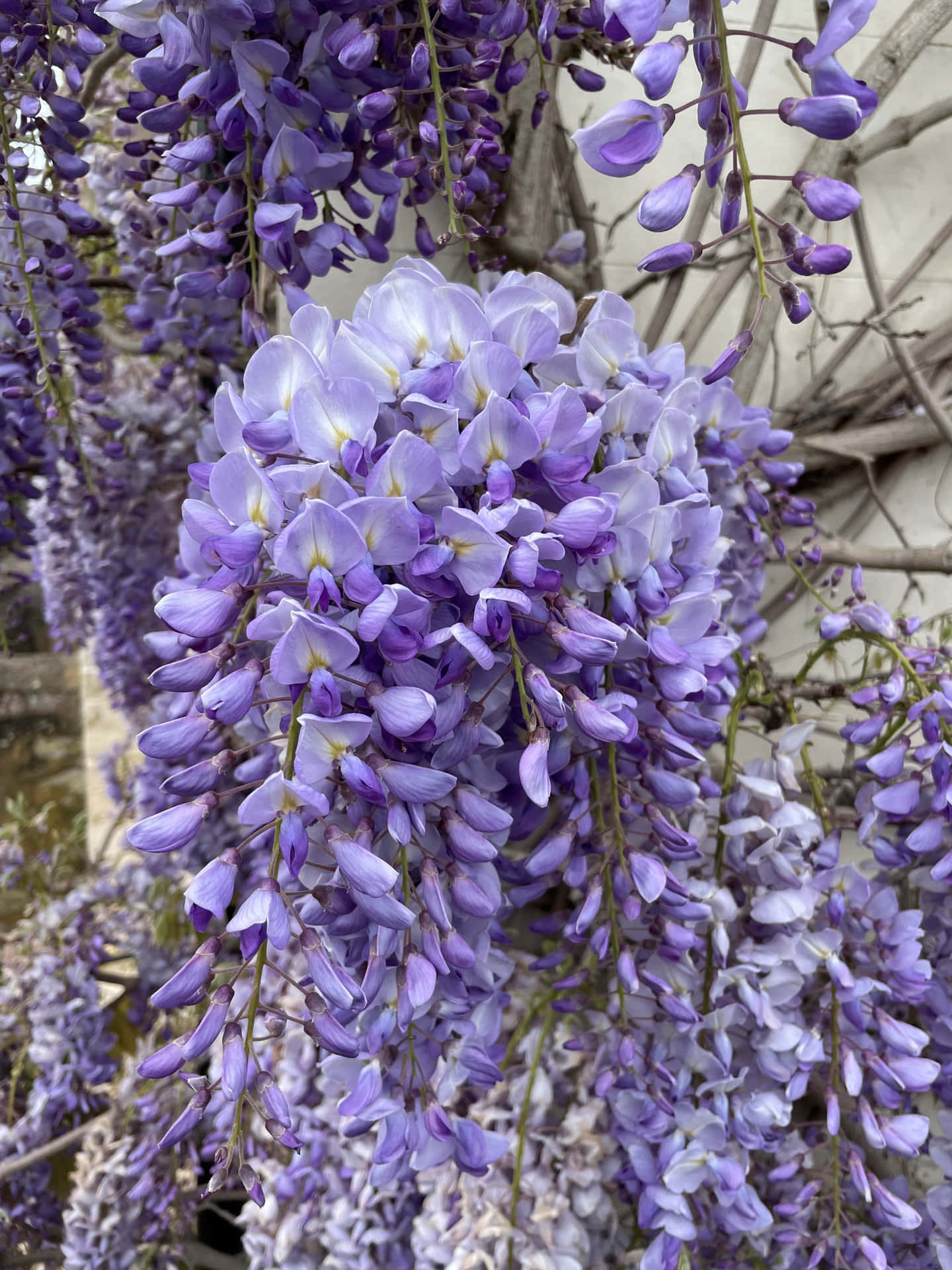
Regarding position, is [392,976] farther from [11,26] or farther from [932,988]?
[11,26]

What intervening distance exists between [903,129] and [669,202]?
84 centimetres

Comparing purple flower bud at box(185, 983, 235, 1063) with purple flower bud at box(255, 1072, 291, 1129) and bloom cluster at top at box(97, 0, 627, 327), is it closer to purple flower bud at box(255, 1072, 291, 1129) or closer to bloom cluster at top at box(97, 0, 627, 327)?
purple flower bud at box(255, 1072, 291, 1129)

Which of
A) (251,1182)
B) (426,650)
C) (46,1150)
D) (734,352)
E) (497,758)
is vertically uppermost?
(734,352)

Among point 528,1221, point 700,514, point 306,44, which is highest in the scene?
point 306,44

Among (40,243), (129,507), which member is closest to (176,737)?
(40,243)

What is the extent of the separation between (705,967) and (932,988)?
0.21m

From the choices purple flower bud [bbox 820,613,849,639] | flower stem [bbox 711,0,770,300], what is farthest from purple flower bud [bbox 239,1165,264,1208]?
purple flower bud [bbox 820,613,849,639]

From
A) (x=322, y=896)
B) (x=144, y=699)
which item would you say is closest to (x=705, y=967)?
(x=322, y=896)

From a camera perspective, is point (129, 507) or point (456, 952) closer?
point (456, 952)

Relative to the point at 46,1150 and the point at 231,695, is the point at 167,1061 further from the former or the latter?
the point at 46,1150

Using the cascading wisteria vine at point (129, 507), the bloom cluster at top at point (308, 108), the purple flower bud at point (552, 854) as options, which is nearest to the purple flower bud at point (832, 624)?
the purple flower bud at point (552, 854)

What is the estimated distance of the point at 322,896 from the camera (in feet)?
1.40

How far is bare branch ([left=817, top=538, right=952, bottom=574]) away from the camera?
0.90 m

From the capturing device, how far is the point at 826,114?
397 mm
